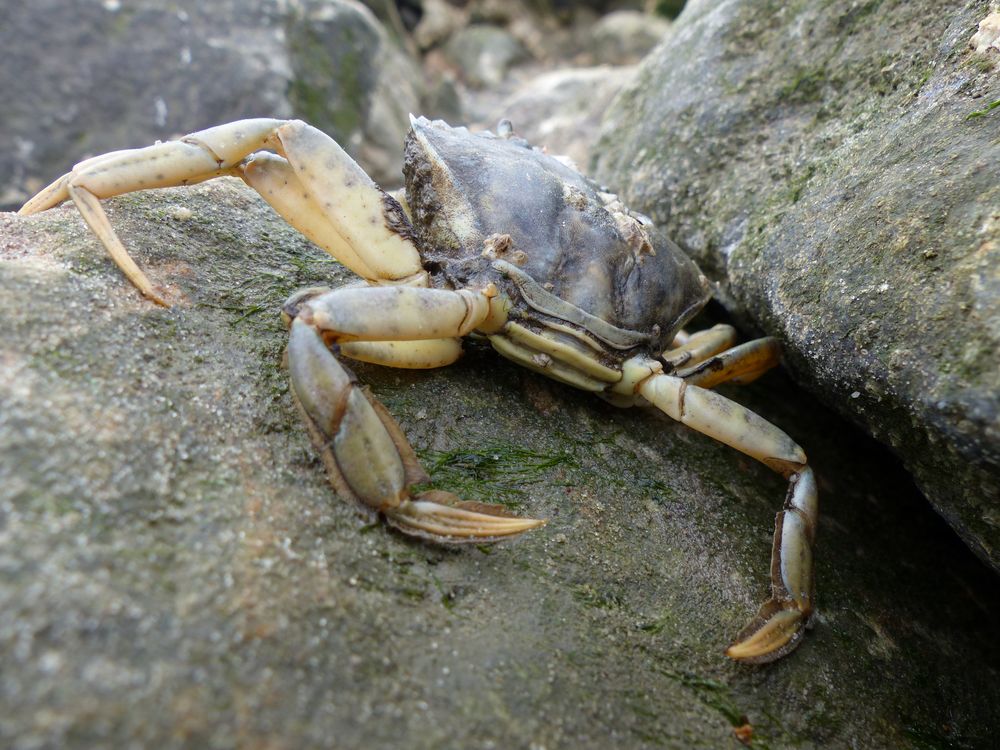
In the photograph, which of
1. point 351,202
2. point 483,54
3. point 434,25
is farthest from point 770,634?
point 434,25

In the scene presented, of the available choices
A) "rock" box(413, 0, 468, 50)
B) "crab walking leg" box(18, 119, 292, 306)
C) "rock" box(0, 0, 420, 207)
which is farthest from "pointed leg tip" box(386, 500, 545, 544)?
"rock" box(413, 0, 468, 50)

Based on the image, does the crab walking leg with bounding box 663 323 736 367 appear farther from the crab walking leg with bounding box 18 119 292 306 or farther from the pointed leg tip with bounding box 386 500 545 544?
the crab walking leg with bounding box 18 119 292 306

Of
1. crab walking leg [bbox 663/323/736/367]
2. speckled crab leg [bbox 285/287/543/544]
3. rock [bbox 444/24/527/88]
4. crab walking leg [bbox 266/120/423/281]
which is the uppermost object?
crab walking leg [bbox 266/120/423/281]

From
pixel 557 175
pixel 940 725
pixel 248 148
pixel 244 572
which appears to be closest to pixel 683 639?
pixel 940 725

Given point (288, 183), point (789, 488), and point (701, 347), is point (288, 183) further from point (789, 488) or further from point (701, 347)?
point (789, 488)

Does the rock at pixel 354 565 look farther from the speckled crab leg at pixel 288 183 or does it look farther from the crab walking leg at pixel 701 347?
the crab walking leg at pixel 701 347
